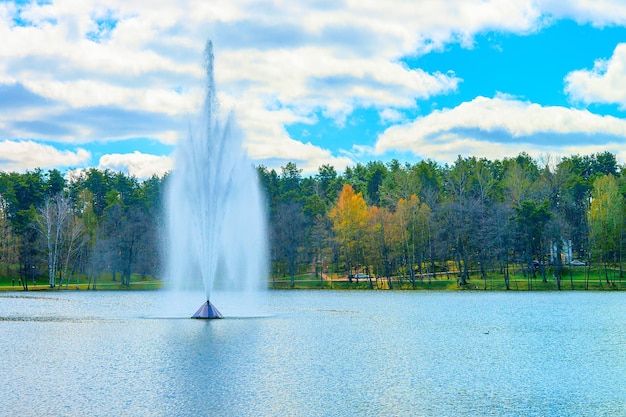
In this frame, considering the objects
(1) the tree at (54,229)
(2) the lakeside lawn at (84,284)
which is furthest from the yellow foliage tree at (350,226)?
(1) the tree at (54,229)

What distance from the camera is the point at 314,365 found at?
105 ft

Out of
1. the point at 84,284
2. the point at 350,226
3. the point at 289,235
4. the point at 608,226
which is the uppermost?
the point at 350,226

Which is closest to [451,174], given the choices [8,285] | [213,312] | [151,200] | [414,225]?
[414,225]

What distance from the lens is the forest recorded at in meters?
108

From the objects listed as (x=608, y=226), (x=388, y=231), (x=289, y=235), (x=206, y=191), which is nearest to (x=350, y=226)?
(x=388, y=231)

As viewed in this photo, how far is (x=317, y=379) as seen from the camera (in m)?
28.6

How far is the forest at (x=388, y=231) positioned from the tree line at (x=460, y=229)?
21cm

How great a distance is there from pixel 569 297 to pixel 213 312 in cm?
4852

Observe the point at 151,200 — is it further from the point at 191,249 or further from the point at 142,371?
the point at 142,371

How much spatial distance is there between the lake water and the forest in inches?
2019

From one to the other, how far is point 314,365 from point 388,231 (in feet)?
258

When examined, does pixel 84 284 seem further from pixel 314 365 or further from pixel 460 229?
pixel 314 365

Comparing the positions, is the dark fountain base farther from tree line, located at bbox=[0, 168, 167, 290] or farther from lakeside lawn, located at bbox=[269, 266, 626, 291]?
tree line, located at bbox=[0, 168, 167, 290]

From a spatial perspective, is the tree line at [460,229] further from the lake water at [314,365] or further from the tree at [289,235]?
the lake water at [314,365]
